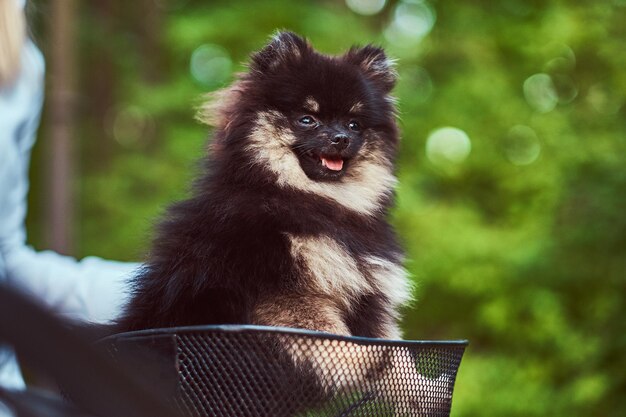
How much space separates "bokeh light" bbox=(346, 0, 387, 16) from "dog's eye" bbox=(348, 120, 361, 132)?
8302 mm

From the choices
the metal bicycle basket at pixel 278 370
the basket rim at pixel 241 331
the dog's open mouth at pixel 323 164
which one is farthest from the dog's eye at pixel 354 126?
the basket rim at pixel 241 331

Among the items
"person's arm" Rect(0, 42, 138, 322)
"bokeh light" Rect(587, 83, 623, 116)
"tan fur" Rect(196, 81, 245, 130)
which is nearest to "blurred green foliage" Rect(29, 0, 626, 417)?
"bokeh light" Rect(587, 83, 623, 116)

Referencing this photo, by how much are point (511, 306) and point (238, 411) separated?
7609mm

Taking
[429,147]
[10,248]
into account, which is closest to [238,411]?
[10,248]

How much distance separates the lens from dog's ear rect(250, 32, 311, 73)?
9.30ft

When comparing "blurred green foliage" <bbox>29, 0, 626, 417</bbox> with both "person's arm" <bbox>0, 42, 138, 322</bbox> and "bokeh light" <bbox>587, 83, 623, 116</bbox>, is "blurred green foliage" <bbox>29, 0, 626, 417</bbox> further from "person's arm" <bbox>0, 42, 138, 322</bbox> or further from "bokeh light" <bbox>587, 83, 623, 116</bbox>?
"person's arm" <bbox>0, 42, 138, 322</bbox>

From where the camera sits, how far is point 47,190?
10594 millimetres

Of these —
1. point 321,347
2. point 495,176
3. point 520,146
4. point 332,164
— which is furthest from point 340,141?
point 520,146

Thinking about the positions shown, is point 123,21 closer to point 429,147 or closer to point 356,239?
point 429,147

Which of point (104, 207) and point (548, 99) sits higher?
point (548, 99)

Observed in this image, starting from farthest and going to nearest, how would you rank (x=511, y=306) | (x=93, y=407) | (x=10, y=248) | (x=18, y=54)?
1. (x=511, y=306)
2. (x=10, y=248)
3. (x=18, y=54)
4. (x=93, y=407)

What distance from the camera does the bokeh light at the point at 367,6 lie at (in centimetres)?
1093

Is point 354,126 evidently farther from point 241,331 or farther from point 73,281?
point 241,331

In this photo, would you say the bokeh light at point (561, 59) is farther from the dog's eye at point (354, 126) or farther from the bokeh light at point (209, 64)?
the dog's eye at point (354, 126)
